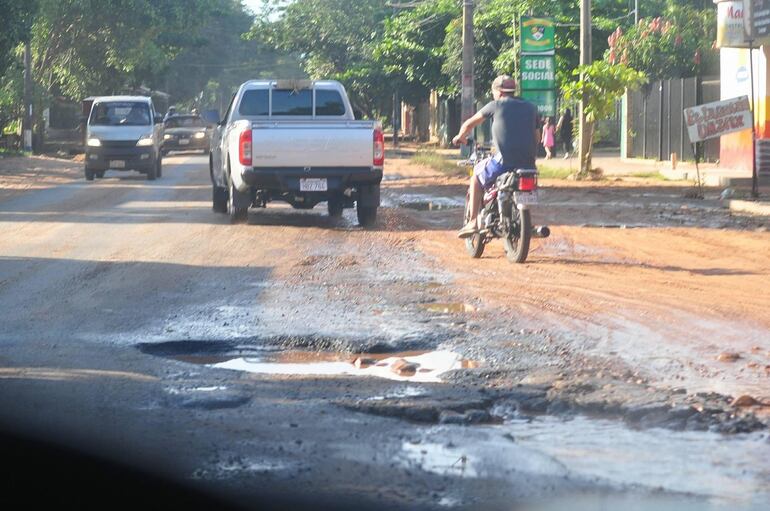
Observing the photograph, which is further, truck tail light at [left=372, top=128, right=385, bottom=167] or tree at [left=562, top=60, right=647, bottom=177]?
tree at [left=562, top=60, right=647, bottom=177]

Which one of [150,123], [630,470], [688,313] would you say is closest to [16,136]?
[150,123]

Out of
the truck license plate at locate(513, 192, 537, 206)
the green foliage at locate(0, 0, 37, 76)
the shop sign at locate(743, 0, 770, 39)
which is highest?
the green foliage at locate(0, 0, 37, 76)

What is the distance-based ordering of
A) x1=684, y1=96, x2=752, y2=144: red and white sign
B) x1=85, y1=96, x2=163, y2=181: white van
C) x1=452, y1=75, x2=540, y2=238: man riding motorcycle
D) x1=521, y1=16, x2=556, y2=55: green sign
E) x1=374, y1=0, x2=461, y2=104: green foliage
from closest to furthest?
x1=452, y1=75, x2=540, y2=238: man riding motorcycle
x1=684, y1=96, x2=752, y2=144: red and white sign
x1=85, y1=96, x2=163, y2=181: white van
x1=521, y1=16, x2=556, y2=55: green sign
x1=374, y1=0, x2=461, y2=104: green foliage

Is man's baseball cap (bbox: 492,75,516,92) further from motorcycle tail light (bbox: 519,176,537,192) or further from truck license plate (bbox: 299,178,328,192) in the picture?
truck license plate (bbox: 299,178,328,192)

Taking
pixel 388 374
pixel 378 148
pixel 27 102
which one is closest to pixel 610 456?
pixel 388 374

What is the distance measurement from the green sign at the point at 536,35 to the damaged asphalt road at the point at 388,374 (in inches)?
626

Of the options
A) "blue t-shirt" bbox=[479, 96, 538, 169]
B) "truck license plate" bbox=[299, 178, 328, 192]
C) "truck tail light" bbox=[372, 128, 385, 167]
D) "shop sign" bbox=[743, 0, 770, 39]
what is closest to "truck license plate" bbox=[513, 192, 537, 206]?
"blue t-shirt" bbox=[479, 96, 538, 169]

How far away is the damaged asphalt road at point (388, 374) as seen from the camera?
5.26m

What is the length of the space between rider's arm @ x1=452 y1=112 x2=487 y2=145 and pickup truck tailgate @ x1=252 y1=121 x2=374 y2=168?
2758mm

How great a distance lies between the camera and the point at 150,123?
29109 millimetres

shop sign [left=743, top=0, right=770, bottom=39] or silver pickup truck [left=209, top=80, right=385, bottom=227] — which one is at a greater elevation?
shop sign [left=743, top=0, right=770, bottom=39]

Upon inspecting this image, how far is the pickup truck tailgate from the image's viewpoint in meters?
Result: 15.5

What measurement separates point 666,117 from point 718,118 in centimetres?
1432

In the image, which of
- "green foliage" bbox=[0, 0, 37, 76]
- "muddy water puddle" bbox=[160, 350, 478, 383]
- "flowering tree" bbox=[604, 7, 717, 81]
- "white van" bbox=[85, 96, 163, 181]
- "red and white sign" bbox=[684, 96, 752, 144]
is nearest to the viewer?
"muddy water puddle" bbox=[160, 350, 478, 383]
